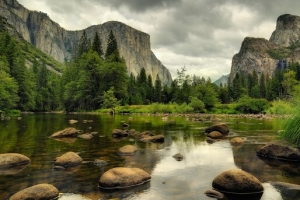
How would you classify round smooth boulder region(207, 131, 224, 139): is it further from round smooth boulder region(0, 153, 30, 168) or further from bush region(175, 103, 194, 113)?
bush region(175, 103, 194, 113)

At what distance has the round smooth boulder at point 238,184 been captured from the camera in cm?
942

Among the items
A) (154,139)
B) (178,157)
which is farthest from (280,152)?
(154,139)

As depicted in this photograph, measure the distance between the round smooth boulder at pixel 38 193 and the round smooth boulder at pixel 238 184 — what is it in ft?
18.0

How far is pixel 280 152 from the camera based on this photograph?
48.9ft

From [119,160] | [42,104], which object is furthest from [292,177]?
[42,104]

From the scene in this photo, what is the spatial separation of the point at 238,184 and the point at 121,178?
162 inches

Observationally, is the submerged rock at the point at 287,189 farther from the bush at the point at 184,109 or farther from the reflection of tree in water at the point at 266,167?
the bush at the point at 184,109

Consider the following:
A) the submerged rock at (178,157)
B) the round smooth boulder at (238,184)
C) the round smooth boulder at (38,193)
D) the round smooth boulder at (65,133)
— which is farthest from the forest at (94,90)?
the round smooth boulder at (238,184)

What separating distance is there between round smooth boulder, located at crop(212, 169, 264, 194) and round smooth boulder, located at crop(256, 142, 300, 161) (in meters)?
5.93

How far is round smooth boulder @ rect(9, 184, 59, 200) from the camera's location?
8211 mm

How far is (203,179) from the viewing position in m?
10.8

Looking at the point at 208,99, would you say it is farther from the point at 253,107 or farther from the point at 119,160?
the point at 119,160

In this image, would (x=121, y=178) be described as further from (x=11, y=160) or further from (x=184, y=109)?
(x=184, y=109)

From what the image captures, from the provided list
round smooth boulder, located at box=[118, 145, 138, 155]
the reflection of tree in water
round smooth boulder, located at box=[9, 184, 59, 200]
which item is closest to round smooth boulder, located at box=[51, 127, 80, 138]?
round smooth boulder, located at box=[118, 145, 138, 155]
